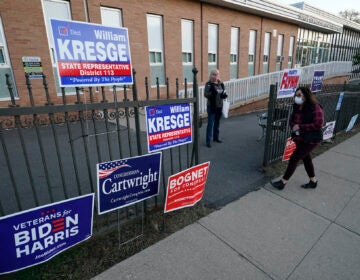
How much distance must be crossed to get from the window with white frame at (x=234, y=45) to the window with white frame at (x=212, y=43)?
1.61 metres

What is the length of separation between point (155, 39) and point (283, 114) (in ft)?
24.7

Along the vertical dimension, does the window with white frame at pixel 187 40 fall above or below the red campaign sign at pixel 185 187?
above

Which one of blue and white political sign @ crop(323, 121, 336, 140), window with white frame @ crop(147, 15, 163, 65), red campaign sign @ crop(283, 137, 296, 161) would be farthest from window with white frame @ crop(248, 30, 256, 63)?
red campaign sign @ crop(283, 137, 296, 161)

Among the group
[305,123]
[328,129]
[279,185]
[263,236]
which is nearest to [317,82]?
[328,129]

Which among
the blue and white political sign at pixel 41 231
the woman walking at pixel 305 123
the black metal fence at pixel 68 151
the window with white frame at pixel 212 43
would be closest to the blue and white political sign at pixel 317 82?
the woman walking at pixel 305 123

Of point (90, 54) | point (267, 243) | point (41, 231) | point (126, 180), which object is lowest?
point (267, 243)

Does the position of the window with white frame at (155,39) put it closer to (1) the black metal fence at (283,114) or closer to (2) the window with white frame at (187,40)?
(2) the window with white frame at (187,40)

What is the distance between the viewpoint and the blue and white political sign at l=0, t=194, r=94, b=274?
5.42ft

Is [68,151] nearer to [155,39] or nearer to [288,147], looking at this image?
[288,147]

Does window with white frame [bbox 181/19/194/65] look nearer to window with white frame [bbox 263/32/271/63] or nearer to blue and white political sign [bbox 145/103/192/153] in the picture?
window with white frame [bbox 263/32/271/63]

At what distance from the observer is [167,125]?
2.58 meters

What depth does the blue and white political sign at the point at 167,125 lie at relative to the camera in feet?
7.93

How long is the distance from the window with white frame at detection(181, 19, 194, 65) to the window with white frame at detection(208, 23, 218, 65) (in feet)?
4.73

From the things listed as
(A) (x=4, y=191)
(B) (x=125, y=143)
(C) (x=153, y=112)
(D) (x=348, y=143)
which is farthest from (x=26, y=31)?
(D) (x=348, y=143)
